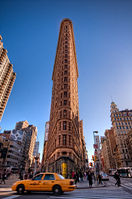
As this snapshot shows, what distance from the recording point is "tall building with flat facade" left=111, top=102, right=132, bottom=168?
7928 cm

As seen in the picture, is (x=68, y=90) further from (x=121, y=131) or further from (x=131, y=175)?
(x=121, y=131)

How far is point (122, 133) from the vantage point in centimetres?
8875

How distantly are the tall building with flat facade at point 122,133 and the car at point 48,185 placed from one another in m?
83.6

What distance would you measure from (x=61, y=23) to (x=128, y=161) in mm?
94524

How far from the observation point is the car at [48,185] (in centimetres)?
907

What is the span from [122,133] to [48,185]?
91.6 m

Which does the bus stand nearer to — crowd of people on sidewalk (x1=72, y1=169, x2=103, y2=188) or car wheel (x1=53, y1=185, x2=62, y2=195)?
crowd of people on sidewalk (x1=72, y1=169, x2=103, y2=188)

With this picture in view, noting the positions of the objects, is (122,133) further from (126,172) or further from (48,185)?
(48,185)

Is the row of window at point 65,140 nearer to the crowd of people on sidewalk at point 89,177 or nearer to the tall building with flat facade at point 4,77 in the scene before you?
the crowd of people on sidewalk at point 89,177

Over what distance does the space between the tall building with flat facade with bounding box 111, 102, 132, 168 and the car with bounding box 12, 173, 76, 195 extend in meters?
83.6

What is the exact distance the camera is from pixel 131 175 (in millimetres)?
36406

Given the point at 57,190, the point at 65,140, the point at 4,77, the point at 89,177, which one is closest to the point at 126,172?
the point at 65,140

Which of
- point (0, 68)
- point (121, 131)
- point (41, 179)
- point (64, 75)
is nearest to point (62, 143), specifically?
point (41, 179)

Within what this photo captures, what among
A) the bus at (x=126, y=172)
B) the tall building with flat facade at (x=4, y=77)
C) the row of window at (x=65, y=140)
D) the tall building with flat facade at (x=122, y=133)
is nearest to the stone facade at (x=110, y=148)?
the tall building with flat facade at (x=122, y=133)
